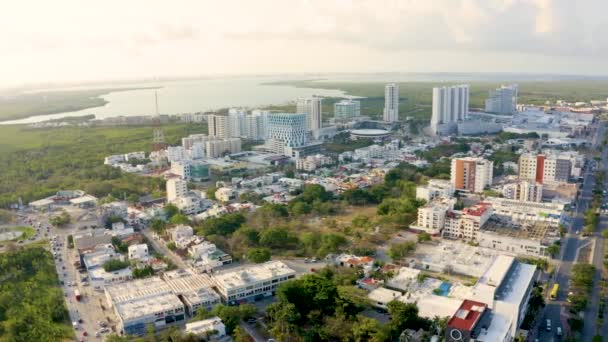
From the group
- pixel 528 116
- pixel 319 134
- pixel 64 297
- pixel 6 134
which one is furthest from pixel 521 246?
pixel 6 134

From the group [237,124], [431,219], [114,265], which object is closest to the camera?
[114,265]

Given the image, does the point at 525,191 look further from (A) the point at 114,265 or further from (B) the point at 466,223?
(A) the point at 114,265

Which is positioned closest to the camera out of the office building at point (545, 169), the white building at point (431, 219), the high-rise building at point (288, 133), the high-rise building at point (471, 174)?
the white building at point (431, 219)

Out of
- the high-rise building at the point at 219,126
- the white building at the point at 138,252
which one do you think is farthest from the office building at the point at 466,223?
the high-rise building at the point at 219,126

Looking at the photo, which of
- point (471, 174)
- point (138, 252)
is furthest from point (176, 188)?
point (471, 174)

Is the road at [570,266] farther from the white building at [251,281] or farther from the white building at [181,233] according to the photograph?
the white building at [181,233]

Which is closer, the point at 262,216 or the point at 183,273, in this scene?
the point at 183,273

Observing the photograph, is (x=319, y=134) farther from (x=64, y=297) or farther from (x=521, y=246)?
(x=64, y=297)
